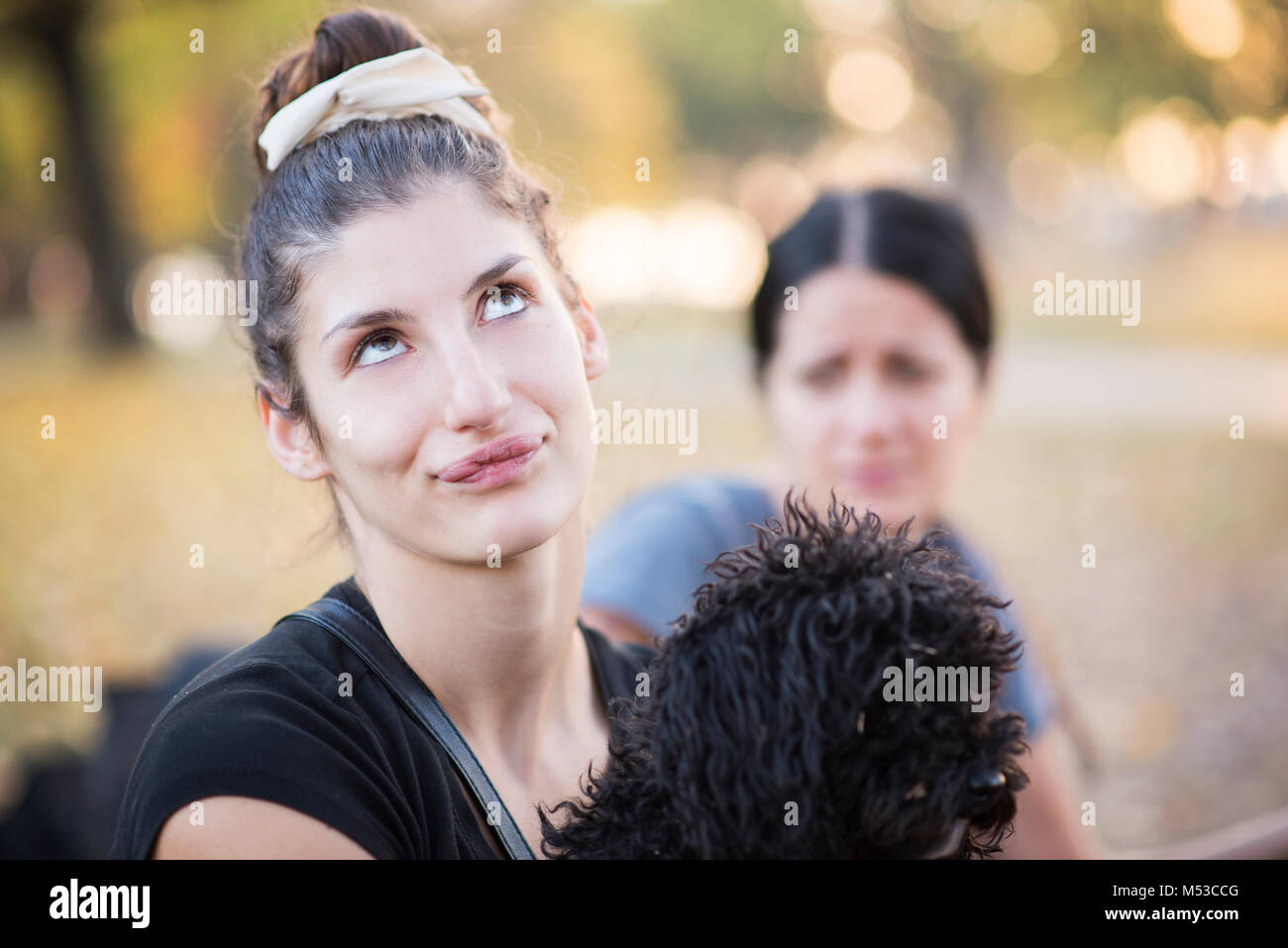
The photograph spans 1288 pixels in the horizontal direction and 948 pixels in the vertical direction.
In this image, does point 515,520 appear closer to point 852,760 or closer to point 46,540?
point 852,760

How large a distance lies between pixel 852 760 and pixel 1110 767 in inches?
229

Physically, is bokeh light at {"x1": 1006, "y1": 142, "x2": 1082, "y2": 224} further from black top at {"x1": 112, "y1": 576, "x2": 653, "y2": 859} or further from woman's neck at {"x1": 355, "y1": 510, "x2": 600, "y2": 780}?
black top at {"x1": 112, "y1": 576, "x2": 653, "y2": 859}

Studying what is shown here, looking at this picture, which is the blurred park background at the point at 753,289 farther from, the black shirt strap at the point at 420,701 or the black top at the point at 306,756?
the black top at the point at 306,756

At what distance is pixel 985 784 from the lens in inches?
55.5

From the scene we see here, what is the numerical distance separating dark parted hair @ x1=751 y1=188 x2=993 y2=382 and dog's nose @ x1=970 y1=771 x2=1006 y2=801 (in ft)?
6.77

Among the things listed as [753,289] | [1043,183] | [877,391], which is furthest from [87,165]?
[1043,183]

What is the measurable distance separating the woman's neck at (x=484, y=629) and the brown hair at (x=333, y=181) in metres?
0.26

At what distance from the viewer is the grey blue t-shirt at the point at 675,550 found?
3.04 m

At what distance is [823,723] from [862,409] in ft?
6.14

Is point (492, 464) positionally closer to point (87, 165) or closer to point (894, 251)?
point (894, 251)

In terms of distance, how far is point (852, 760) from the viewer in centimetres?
139

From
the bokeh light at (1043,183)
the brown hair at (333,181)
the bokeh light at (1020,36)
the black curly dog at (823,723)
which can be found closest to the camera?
the black curly dog at (823,723)

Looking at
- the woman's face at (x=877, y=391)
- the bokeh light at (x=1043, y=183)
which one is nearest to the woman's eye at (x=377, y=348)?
the woman's face at (x=877, y=391)

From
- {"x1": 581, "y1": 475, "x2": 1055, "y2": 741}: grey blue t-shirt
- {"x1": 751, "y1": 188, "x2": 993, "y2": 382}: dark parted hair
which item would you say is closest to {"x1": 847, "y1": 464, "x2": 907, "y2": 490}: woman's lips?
{"x1": 581, "y1": 475, "x2": 1055, "y2": 741}: grey blue t-shirt
